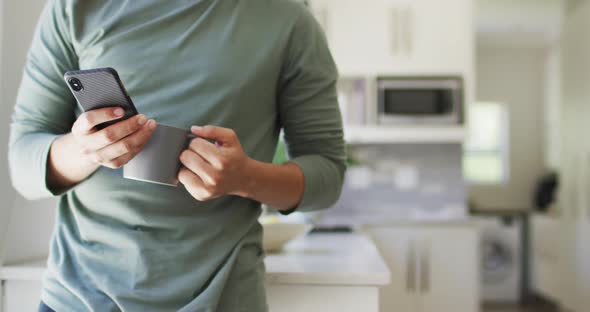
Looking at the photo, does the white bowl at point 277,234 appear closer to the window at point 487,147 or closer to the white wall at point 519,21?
the white wall at point 519,21

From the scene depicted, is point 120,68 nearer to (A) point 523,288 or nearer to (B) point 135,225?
(B) point 135,225

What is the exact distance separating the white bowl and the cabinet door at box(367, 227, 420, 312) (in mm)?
2056

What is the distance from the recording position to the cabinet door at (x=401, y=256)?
347 cm

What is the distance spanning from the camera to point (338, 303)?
3.69 ft

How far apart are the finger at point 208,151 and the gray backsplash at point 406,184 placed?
3434mm

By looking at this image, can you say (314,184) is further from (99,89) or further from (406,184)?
(406,184)

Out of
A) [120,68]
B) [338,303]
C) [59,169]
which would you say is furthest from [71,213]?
[338,303]

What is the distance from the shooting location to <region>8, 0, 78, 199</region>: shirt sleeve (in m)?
0.76

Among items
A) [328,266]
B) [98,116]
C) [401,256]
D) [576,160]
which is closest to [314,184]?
[98,116]

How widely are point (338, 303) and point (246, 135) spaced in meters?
0.49

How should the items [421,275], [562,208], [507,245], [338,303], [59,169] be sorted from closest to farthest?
[59,169] → [338,303] → [421,275] → [562,208] → [507,245]

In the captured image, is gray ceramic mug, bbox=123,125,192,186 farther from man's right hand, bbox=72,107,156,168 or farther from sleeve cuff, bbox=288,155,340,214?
sleeve cuff, bbox=288,155,340,214

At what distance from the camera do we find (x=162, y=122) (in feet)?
2.44

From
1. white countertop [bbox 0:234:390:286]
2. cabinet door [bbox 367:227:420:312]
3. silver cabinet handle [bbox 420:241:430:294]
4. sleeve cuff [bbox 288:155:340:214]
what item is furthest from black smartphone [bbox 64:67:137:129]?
silver cabinet handle [bbox 420:241:430:294]
